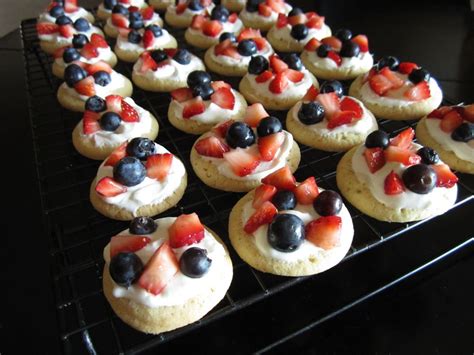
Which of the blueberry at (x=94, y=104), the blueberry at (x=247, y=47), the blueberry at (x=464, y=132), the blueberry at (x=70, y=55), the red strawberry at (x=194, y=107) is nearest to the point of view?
the blueberry at (x=464, y=132)

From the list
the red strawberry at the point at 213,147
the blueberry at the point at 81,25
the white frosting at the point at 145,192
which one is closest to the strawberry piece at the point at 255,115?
the red strawberry at the point at 213,147

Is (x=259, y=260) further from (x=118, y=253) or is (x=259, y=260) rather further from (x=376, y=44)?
(x=376, y=44)

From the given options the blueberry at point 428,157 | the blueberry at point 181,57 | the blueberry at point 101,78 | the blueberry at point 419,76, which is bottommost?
the blueberry at point 101,78

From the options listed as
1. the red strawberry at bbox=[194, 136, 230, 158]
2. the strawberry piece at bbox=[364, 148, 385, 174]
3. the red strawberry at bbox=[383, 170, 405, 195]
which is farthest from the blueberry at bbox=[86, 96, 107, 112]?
the red strawberry at bbox=[383, 170, 405, 195]

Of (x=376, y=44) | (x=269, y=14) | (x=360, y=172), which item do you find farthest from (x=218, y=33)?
(x=360, y=172)

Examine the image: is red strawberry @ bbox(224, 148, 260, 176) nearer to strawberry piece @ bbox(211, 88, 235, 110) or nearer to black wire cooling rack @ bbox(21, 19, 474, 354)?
black wire cooling rack @ bbox(21, 19, 474, 354)

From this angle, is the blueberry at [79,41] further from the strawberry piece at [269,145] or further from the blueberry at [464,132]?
the blueberry at [464,132]
